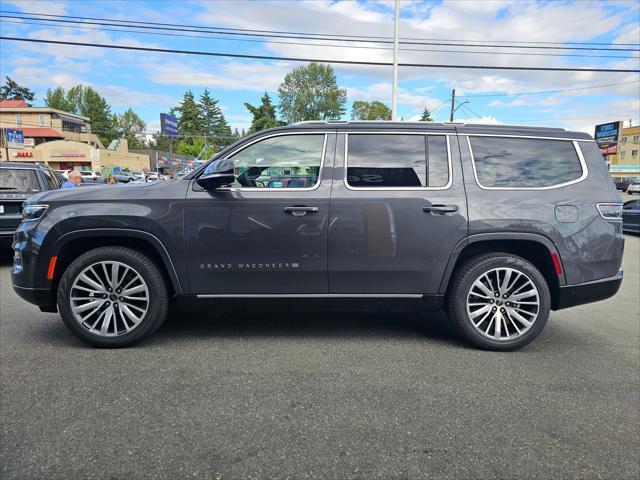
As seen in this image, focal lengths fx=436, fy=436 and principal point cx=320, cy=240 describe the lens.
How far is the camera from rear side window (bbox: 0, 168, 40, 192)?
7488mm

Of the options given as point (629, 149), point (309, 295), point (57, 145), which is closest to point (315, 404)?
point (309, 295)

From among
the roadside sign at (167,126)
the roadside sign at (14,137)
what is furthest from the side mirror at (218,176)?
the roadside sign at (14,137)

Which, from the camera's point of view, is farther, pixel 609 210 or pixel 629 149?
pixel 629 149

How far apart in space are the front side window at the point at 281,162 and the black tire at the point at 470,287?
1554 millimetres

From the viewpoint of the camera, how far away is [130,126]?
10475 cm

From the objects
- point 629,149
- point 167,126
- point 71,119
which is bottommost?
point 167,126

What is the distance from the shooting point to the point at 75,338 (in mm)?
4070

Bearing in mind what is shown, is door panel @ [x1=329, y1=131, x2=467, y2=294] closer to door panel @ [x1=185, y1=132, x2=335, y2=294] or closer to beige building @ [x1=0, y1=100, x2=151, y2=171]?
door panel @ [x1=185, y1=132, x2=335, y2=294]

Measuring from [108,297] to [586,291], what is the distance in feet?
13.7

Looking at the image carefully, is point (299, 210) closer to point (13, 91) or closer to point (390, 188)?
point (390, 188)

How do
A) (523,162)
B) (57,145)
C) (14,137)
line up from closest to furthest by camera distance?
(523,162) → (14,137) → (57,145)

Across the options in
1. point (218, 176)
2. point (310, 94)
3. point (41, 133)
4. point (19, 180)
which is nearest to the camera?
point (218, 176)

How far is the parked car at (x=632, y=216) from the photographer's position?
13.3 meters

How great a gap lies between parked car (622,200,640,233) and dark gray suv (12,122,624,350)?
38.6 ft
